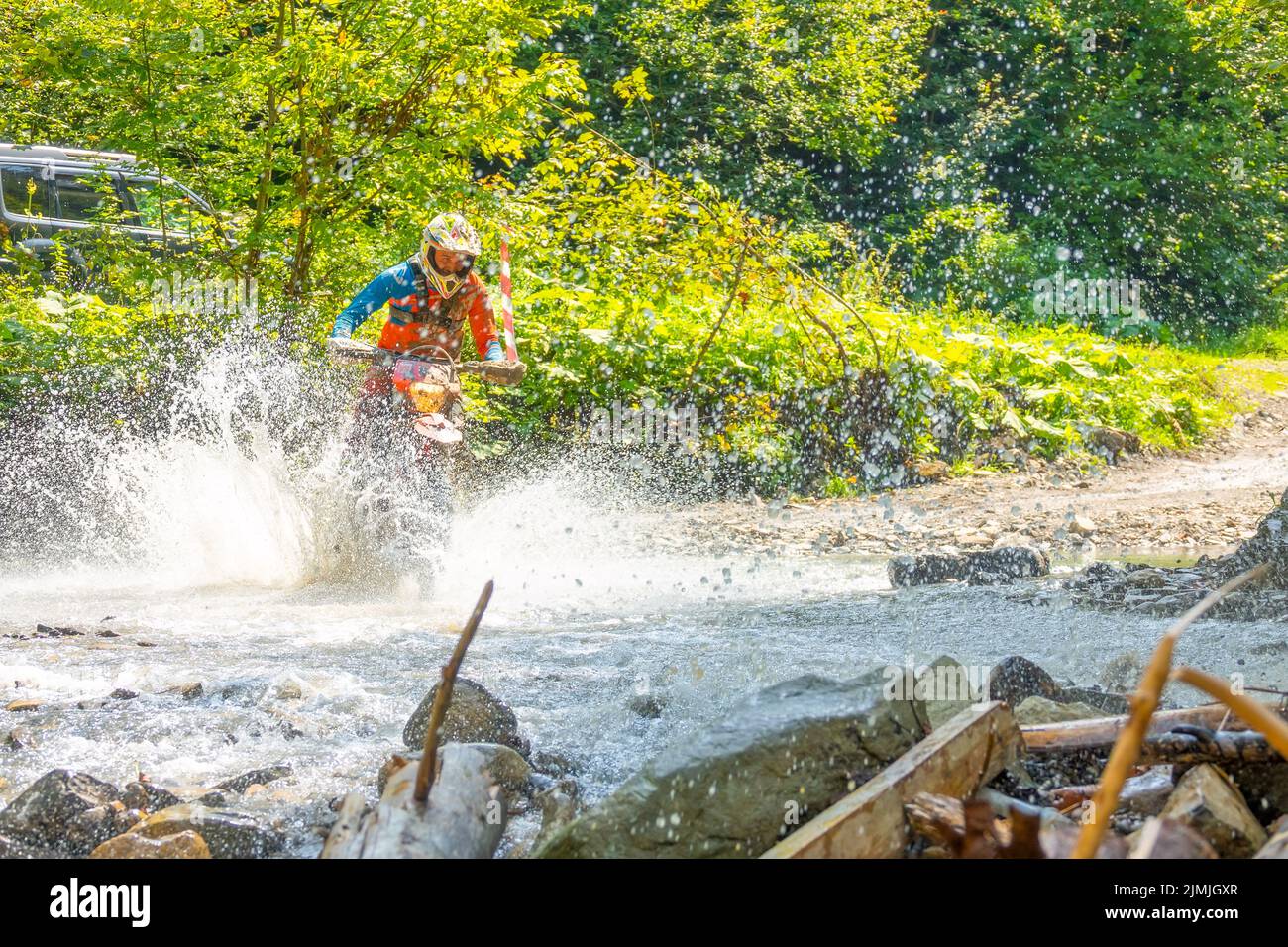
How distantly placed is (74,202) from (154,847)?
42.9 ft

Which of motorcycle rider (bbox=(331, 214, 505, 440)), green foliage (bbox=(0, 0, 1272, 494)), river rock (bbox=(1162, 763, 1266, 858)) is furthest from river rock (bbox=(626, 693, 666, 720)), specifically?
green foliage (bbox=(0, 0, 1272, 494))

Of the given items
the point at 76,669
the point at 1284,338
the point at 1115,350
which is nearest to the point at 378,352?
the point at 76,669

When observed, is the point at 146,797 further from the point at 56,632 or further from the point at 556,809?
the point at 56,632

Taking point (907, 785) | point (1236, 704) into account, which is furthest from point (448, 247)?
point (1236, 704)

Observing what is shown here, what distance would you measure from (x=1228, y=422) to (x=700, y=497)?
756 centimetres

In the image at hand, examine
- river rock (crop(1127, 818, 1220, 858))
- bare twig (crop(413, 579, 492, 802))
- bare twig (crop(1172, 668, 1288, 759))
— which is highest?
bare twig (crop(1172, 668, 1288, 759))

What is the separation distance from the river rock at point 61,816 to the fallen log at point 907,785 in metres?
1.68

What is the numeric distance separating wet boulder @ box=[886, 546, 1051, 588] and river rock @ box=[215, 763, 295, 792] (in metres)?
4.59

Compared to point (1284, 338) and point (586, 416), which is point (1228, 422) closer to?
point (1284, 338)

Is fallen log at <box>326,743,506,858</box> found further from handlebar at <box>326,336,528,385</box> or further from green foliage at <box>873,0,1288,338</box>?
green foliage at <box>873,0,1288,338</box>

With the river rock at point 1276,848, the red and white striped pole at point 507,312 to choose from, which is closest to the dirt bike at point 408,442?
the red and white striped pole at point 507,312

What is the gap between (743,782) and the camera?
2.88m

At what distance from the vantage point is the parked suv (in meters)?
9.30
